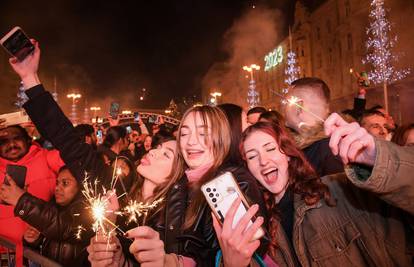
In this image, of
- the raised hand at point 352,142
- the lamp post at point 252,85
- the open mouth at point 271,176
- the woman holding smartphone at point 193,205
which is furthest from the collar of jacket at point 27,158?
the lamp post at point 252,85

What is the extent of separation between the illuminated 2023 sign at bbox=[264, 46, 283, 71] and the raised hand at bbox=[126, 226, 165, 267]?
4846 centimetres

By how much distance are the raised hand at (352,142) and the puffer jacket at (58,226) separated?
9.74 ft

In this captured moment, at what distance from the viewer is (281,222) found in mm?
2766

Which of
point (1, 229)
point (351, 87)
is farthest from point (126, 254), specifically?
point (351, 87)

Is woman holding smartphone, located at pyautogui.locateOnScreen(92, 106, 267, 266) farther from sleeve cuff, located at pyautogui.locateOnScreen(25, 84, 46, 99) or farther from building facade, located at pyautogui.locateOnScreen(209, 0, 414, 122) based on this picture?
building facade, located at pyautogui.locateOnScreen(209, 0, 414, 122)

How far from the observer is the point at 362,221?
2191 mm

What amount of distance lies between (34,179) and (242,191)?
3.75 meters

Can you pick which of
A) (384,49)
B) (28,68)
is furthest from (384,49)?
(28,68)

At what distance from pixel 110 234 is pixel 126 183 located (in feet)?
11.9

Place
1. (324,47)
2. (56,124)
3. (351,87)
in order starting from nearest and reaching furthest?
(56,124), (351,87), (324,47)

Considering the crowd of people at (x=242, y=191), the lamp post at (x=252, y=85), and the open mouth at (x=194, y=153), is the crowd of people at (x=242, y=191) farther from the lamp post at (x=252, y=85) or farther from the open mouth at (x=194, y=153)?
the lamp post at (x=252, y=85)

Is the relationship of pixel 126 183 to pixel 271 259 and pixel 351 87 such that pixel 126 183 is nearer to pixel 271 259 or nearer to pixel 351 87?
pixel 271 259

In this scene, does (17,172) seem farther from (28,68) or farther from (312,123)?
(312,123)

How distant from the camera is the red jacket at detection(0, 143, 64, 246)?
432 cm
